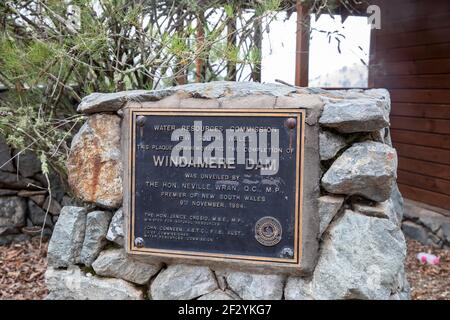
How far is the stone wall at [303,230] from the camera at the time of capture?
6.98 feet

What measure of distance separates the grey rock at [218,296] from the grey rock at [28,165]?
→ 2646 mm

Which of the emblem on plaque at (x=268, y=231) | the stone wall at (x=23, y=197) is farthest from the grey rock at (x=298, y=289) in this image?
the stone wall at (x=23, y=197)

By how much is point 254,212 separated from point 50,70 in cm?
197

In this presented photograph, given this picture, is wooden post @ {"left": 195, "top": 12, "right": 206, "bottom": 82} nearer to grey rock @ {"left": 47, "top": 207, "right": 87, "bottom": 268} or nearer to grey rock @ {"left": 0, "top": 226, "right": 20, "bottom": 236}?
grey rock @ {"left": 47, "top": 207, "right": 87, "bottom": 268}

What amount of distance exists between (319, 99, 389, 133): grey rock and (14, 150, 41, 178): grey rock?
312cm

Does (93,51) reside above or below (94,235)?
above

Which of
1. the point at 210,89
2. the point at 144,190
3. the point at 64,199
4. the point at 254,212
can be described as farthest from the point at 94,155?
the point at 64,199

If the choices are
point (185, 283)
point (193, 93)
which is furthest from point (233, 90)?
point (185, 283)

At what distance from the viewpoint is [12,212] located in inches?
172

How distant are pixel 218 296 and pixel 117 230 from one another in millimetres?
628

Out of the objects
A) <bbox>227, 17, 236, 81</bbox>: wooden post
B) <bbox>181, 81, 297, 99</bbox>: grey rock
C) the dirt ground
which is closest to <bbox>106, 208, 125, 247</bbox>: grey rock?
<bbox>181, 81, 297, 99</bbox>: grey rock

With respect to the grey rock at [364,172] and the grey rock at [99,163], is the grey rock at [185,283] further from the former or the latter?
the grey rock at [364,172]

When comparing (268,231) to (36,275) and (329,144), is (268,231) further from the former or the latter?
(36,275)

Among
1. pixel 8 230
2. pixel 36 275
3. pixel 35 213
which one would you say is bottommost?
pixel 36 275
